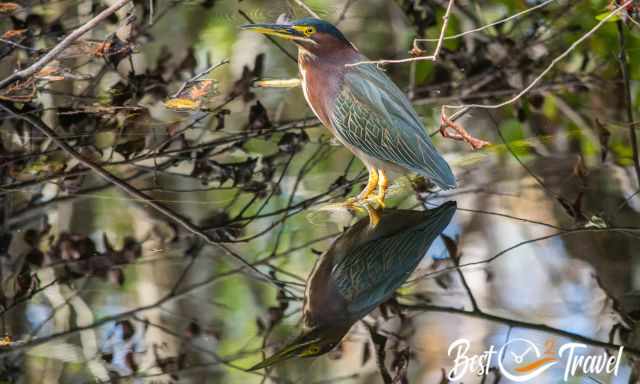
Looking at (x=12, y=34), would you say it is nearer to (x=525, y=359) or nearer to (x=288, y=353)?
(x=288, y=353)

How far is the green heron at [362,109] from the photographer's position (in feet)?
5.25

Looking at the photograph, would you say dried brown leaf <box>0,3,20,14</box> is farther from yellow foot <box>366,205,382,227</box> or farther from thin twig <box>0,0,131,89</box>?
yellow foot <box>366,205,382,227</box>

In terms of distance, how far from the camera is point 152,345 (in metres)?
1.23

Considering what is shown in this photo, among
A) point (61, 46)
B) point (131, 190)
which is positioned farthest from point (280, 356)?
point (61, 46)

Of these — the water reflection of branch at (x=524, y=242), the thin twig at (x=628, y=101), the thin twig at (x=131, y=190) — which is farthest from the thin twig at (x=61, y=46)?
the thin twig at (x=628, y=101)

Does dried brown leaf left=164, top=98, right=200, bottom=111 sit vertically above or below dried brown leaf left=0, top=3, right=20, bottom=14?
below

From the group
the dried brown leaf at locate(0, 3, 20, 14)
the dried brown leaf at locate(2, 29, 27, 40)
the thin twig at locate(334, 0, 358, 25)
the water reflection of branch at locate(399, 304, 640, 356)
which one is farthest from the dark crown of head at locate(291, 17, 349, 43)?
the dried brown leaf at locate(0, 3, 20, 14)

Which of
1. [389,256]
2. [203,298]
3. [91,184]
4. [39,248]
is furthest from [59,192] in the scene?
[389,256]

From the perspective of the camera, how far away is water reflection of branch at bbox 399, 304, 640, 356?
1.21m

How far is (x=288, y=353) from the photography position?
47.4 inches

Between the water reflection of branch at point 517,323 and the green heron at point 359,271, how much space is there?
5 cm

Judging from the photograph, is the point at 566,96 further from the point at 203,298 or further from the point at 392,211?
the point at 203,298

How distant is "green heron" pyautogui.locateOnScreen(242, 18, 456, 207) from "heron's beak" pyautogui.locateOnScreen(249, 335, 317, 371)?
46cm

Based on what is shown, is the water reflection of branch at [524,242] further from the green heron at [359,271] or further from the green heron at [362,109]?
the green heron at [362,109]
